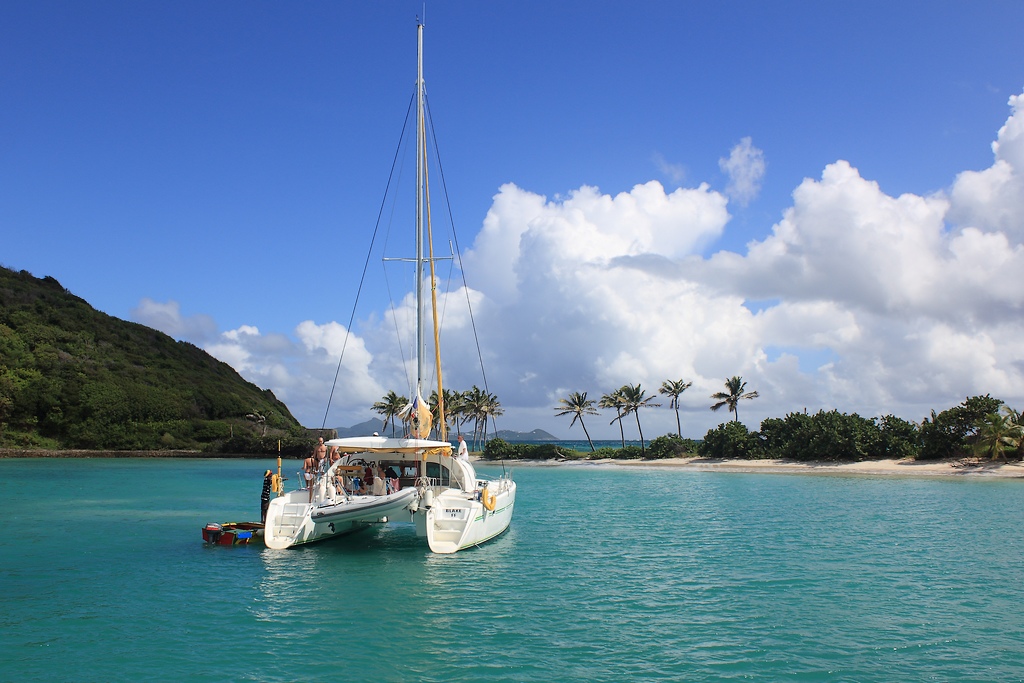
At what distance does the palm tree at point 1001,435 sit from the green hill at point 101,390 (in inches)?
3417

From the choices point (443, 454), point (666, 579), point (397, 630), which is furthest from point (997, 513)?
point (397, 630)

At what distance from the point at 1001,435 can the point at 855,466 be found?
10554 mm

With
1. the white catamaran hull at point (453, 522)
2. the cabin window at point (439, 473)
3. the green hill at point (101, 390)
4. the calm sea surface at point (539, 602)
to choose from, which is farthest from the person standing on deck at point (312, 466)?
the green hill at point (101, 390)

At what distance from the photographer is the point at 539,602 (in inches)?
587

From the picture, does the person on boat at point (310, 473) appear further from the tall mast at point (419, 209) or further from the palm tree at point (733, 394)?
the palm tree at point (733, 394)

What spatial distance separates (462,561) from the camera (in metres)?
19.5

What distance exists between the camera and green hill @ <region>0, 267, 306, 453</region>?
308 ft

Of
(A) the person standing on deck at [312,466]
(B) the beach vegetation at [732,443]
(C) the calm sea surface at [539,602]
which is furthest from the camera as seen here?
(B) the beach vegetation at [732,443]

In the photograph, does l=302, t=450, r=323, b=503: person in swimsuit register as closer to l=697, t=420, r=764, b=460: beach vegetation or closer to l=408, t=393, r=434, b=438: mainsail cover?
l=408, t=393, r=434, b=438: mainsail cover

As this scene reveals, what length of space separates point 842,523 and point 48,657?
26265 millimetres

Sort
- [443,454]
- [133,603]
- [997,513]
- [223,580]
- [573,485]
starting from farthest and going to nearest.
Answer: [573,485] → [997,513] → [443,454] → [223,580] → [133,603]

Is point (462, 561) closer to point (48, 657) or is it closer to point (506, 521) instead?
point (506, 521)

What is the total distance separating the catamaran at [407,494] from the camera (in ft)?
66.2

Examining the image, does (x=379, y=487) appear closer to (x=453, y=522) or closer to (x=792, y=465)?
(x=453, y=522)
